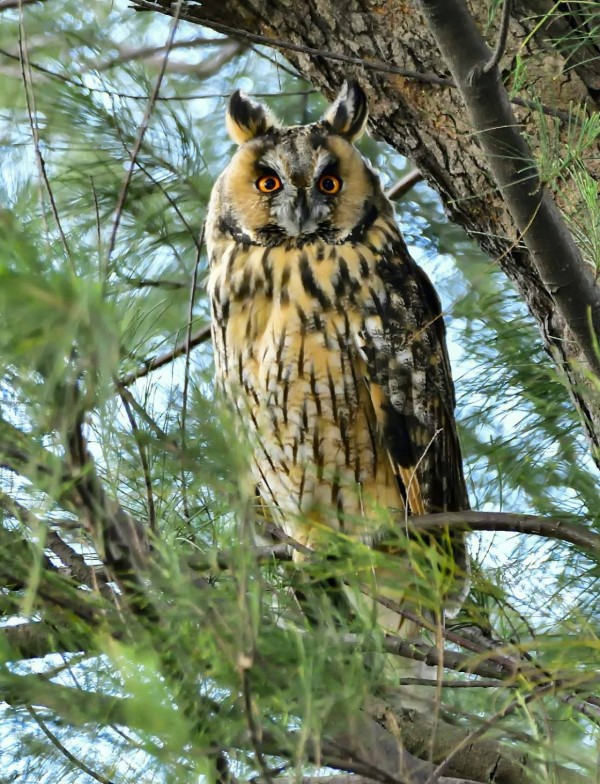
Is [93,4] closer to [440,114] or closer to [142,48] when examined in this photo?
[142,48]

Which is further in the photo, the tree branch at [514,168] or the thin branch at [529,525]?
the thin branch at [529,525]

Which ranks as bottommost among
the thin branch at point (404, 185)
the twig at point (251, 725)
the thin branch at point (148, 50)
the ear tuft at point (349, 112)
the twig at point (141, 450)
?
the twig at point (251, 725)

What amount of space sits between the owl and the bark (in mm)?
120

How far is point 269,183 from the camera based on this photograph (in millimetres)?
2029

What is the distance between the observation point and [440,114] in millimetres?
1752

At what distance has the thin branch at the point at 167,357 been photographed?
0.98 m

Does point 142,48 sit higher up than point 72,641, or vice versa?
point 142,48

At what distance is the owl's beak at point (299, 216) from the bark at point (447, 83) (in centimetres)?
19

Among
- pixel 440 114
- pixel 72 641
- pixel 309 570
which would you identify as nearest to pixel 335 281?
pixel 440 114

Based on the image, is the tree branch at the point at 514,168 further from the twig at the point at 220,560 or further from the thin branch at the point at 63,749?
the thin branch at the point at 63,749

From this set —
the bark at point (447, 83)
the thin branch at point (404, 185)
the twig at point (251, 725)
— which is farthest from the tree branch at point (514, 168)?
the thin branch at point (404, 185)

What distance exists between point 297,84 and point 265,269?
971 millimetres

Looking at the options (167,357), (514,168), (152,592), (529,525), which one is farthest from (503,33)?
(167,357)

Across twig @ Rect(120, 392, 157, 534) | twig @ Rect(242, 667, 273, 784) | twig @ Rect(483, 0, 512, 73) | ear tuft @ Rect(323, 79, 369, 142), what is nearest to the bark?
ear tuft @ Rect(323, 79, 369, 142)
